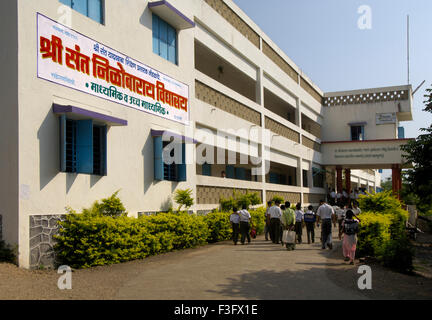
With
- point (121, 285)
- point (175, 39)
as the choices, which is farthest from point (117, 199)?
point (175, 39)

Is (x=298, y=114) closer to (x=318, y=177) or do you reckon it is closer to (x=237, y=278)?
(x=318, y=177)

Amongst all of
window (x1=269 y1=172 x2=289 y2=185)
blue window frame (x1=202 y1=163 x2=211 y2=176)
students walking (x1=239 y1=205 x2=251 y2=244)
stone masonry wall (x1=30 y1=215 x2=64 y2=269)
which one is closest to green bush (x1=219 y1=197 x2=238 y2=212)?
students walking (x1=239 y1=205 x2=251 y2=244)

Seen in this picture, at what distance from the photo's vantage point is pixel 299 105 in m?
30.7

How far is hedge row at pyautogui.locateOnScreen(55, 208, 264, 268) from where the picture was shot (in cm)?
1044

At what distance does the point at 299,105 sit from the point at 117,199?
21.3 m

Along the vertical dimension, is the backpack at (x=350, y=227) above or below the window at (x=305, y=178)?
below

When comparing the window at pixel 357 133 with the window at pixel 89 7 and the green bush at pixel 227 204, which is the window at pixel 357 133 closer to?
the green bush at pixel 227 204

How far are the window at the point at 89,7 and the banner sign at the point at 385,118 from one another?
2793cm

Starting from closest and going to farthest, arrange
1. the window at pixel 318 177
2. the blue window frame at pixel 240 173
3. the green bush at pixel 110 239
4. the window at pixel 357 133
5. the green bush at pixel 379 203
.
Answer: the green bush at pixel 110 239 → the green bush at pixel 379 203 → the blue window frame at pixel 240 173 → the window at pixel 318 177 → the window at pixel 357 133

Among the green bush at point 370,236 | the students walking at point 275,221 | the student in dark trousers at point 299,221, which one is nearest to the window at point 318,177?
the student in dark trousers at point 299,221

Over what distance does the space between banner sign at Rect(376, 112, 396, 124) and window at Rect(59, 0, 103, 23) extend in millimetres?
27926

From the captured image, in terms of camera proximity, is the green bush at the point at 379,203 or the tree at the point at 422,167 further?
the green bush at the point at 379,203

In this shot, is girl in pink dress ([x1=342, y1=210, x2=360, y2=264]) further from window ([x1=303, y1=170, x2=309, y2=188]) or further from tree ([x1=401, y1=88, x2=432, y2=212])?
window ([x1=303, y1=170, x2=309, y2=188])

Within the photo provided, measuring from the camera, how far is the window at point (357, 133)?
117ft
